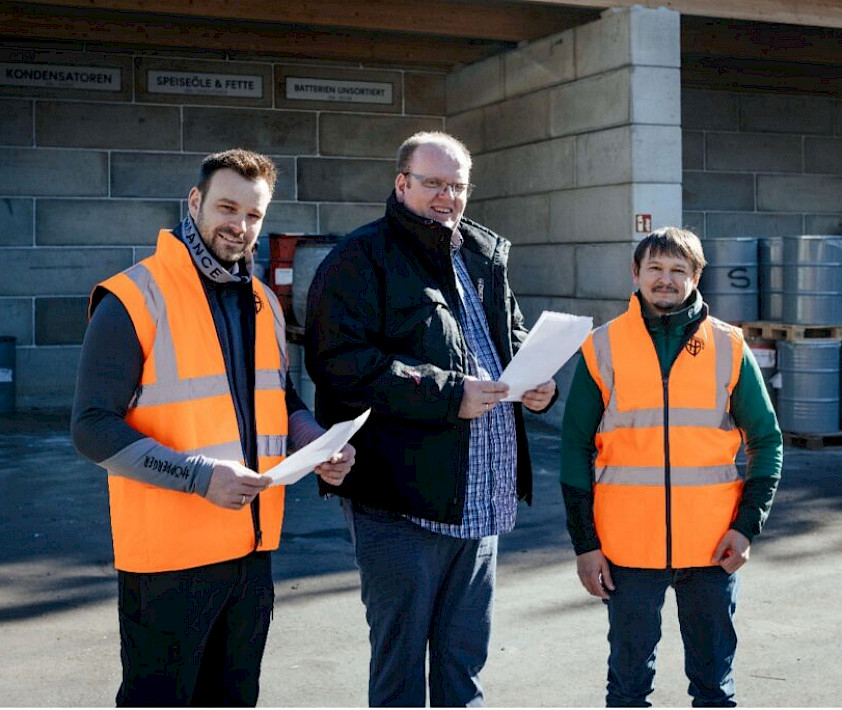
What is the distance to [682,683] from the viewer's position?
4227 mm

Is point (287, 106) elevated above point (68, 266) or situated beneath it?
elevated above

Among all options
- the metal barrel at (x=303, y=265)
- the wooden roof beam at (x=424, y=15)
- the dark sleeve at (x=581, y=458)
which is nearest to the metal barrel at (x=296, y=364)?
the metal barrel at (x=303, y=265)

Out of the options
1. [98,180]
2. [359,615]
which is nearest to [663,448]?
[359,615]

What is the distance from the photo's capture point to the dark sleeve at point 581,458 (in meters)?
3.32

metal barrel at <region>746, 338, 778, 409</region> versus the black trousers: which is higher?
metal barrel at <region>746, 338, 778, 409</region>

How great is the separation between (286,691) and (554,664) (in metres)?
1.02

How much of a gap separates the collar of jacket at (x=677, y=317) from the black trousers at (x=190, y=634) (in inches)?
51.8

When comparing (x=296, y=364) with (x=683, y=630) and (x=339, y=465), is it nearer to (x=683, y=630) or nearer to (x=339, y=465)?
(x=683, y=630)

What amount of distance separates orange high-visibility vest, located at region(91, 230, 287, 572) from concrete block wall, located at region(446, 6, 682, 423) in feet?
23.8

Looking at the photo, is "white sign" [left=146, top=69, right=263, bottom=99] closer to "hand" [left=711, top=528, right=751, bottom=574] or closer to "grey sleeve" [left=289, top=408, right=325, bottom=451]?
"grey sleeve" [left=289, top=408, right=325, bottom=451]

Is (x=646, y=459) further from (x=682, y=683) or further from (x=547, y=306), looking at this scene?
(x=547, y=306)

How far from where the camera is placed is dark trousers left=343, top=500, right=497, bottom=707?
310cm

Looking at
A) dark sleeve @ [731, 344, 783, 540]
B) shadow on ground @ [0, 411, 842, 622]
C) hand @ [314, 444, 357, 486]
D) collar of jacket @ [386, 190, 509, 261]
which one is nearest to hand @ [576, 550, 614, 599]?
dark sleeve @ [731, 344, 783, 540]

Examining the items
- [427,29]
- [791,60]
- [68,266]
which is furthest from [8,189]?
[791,60]
